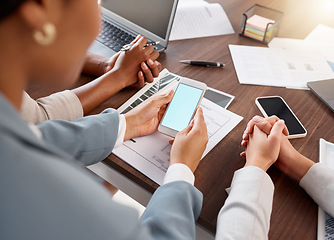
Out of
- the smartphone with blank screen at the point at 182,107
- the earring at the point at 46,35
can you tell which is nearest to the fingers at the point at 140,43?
the smartphone with blank screen at the point at 182,107

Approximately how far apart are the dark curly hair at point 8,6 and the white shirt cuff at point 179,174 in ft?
1.60

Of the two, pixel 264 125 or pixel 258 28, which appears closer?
pixel 264 125

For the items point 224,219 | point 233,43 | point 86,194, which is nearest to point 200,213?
point 224,219

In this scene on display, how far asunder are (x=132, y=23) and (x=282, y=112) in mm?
655

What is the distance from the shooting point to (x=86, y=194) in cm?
43

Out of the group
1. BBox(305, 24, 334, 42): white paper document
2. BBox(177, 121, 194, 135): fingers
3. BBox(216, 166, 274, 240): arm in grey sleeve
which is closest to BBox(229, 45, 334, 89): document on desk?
BBox(305, 24, 334, 42): white paper document

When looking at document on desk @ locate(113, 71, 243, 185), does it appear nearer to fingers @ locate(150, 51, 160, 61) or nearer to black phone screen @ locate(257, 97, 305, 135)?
black phone screen @ locate(257, 97, 305, 135)

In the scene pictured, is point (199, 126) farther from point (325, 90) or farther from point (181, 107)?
point (325, 90)

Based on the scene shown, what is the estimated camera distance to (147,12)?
1.23m

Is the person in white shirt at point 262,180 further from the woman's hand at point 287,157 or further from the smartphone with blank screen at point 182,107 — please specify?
the smartphone with blank screen at point 182,107

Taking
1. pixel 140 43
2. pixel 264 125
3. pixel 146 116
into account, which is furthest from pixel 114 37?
pixel 264 125

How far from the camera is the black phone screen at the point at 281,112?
3.17 ft

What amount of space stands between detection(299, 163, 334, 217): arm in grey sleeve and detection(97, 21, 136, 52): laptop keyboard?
785 millimetres

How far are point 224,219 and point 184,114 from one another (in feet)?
1.09
